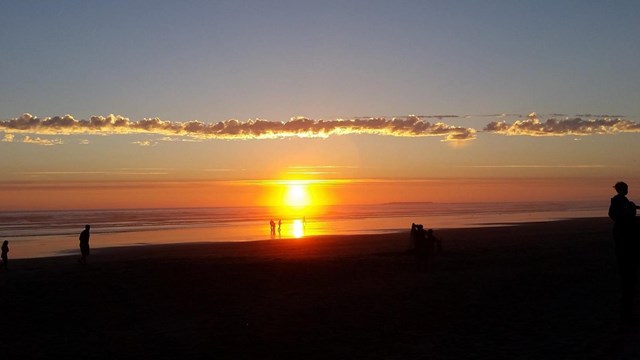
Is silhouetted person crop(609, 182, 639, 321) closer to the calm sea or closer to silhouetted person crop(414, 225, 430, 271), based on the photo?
silhouetted person crop(414, 225, 430, 271)

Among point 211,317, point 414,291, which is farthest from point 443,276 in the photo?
point 211,317

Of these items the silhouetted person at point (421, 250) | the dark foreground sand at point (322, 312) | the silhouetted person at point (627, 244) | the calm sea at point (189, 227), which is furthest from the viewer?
the calm sea at point (189, 227)

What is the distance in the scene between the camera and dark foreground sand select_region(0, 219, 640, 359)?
10.4 m

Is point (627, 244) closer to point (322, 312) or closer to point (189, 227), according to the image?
point (322, 312)

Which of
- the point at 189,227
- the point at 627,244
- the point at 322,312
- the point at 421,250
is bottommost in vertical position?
the point at 322,312

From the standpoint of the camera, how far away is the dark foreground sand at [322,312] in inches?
409

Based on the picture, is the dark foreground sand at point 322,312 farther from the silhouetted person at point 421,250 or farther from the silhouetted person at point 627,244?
the silhouetted person at point 627,244

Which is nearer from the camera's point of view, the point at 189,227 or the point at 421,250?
the point at 421,250

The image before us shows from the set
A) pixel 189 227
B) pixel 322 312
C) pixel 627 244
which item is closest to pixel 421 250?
pixel 322 312

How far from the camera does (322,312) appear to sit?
14.1m

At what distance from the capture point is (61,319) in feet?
46.7

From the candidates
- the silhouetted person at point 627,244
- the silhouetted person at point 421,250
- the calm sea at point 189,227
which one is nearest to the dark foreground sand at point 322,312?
the silhouetted person at point 421,250

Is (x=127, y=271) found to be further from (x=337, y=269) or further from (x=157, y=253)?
(x=157, y=253)

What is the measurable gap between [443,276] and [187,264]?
10.6 meters
